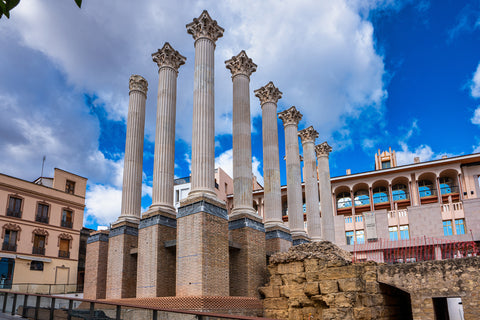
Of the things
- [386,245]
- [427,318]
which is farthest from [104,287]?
[386,245]

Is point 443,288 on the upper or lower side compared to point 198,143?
lower

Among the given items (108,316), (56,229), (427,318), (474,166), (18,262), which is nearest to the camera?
(108,316)

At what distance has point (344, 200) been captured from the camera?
162ft

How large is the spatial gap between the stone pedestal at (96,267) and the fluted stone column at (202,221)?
744 cm

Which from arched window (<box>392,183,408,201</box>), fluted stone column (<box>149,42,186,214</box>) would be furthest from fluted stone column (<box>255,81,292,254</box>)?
arched window (<box>392,183,408,201</box>)

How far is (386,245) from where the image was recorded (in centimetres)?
3872

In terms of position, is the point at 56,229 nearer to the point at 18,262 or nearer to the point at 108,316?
the point at 18,262

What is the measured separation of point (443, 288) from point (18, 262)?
32.6 m

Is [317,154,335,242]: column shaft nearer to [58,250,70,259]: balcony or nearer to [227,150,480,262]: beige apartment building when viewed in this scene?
[227,150,480,262]: beige apartment building

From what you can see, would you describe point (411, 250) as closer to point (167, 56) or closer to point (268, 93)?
point (268, 93)

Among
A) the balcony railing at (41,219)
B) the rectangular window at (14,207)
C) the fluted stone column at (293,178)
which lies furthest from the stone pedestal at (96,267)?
the balcony railing at (41,219)

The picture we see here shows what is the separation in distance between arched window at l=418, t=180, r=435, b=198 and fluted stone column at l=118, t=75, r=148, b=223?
3466 centimetres

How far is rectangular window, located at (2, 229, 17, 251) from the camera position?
111ft

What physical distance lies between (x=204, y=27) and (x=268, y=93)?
6.84m
